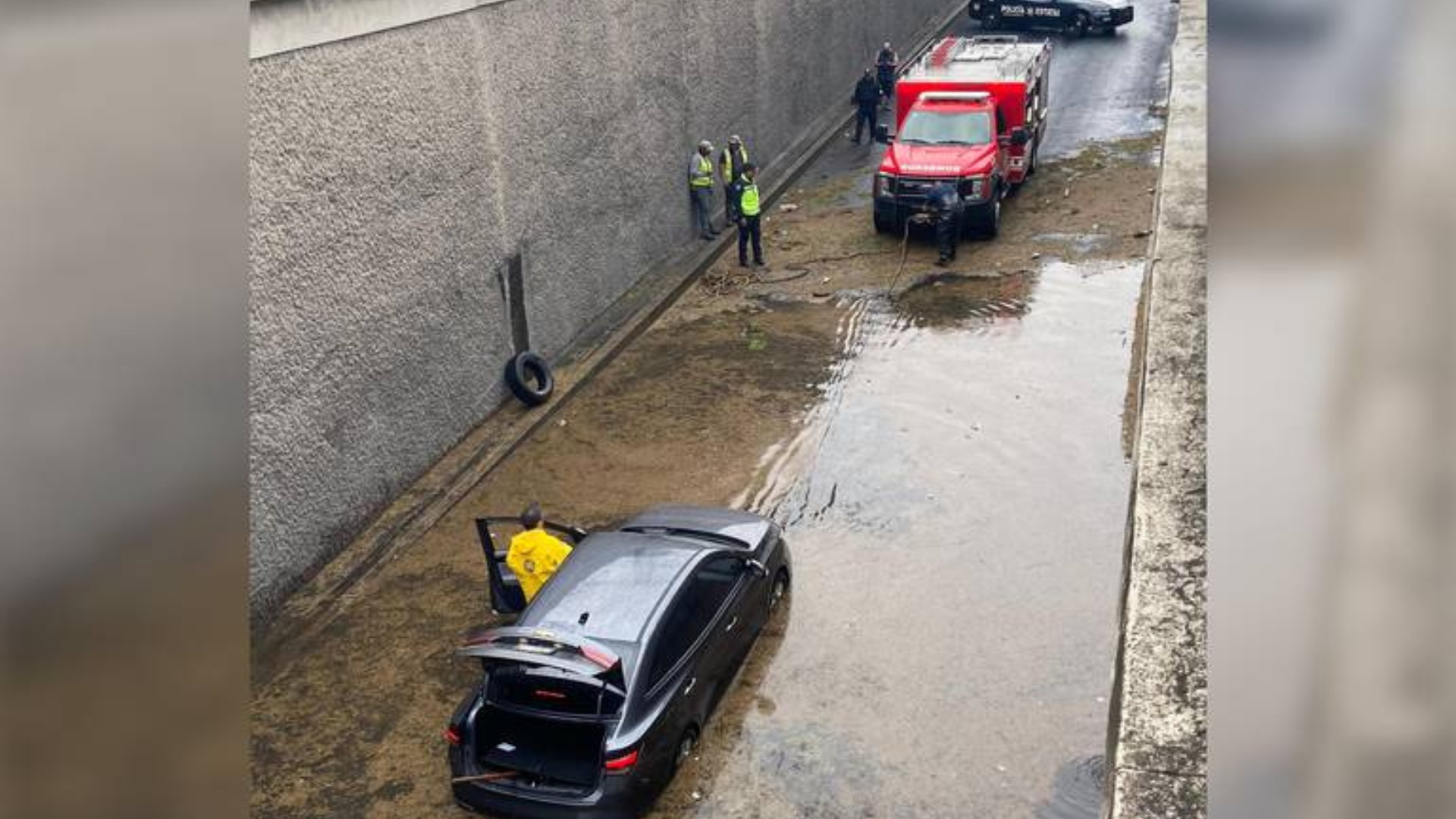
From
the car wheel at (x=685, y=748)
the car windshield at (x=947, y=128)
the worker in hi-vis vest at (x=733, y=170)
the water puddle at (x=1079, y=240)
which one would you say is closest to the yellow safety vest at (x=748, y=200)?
the worker in hi-vis vest at (x=733, y=170)

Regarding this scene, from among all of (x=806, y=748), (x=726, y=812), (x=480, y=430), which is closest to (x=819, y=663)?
(x=806, y=748)

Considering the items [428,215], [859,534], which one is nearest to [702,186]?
[428,215]

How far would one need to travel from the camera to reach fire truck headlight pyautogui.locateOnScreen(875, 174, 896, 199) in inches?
854

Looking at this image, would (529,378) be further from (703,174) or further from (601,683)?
(601,683)

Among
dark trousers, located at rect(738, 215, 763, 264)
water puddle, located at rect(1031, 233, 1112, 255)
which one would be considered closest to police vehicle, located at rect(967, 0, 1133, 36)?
water puddle, located at rect(1031, 233, 1112, 255)

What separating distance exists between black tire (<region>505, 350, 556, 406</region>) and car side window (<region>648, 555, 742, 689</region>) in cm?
609

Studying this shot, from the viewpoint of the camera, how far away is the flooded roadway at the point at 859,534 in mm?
9914

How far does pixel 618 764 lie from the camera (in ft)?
29.6

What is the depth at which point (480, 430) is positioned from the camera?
15953mm

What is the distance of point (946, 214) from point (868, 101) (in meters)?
7.60

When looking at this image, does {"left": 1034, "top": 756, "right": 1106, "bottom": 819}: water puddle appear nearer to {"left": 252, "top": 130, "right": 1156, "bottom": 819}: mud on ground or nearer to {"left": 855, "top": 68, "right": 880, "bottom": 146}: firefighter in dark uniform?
{"left": 252, "top": 130, "right": 1156, "bottom": 819}: mud on ground

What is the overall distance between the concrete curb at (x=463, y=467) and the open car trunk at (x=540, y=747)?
3243 millimetres
